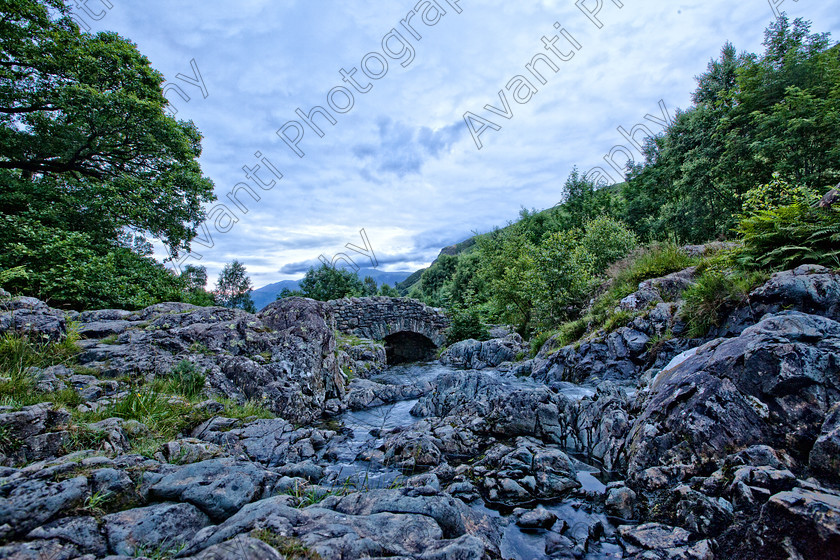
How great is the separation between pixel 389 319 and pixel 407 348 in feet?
18.6

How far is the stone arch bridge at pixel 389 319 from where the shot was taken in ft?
76.3

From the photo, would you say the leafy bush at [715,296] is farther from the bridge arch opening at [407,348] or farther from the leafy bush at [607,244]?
the bridge arch opening at [407,348]

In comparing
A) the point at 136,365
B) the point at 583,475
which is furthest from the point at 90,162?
the point at 583,475

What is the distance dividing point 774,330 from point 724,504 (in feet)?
8.77

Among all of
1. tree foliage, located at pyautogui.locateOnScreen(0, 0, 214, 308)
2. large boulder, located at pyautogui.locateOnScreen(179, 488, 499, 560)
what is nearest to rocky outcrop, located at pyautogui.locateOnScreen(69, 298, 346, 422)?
tree foliage, located at pyautogui.locateOnScreen(0, 0, 214, 308)

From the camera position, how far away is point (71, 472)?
8.32 feet

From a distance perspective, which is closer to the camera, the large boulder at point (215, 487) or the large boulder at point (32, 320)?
the large boulder at point (215, 487)

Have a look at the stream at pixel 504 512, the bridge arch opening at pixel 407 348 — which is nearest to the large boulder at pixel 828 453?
the stream at pixel 504 512

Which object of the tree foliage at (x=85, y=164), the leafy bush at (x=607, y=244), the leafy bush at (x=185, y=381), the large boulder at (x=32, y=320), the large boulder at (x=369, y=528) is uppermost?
the tree foliage at (x=85, y=164)

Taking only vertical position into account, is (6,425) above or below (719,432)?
above

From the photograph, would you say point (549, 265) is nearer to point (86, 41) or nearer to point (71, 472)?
point (71, 472)

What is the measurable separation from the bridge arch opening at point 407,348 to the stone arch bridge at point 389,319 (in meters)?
0.58

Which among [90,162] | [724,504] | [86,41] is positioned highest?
[86,41]

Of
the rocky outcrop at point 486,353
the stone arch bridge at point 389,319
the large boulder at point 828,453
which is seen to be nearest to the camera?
the large boulder at point 828,453
